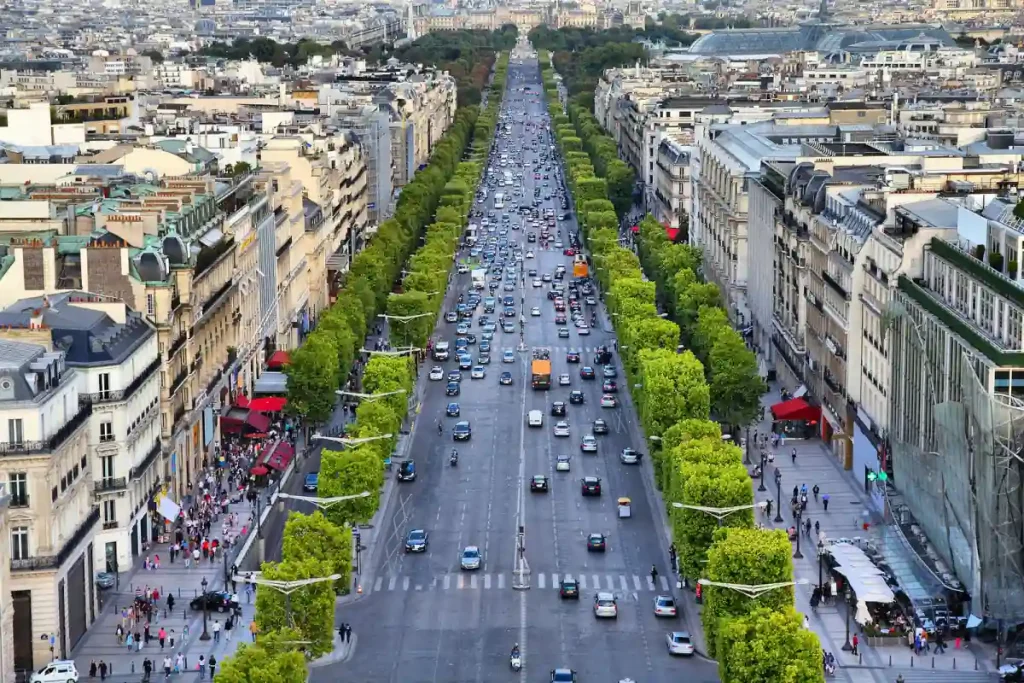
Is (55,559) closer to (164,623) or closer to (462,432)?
(164,623)

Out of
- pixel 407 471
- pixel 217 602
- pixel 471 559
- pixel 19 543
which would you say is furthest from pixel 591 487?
pixel 19 543

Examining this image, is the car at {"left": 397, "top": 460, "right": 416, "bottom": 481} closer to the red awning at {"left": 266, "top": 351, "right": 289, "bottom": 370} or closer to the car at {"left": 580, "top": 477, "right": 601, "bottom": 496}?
the car at {"left": 580, "top": 477, "right": 601, "bottom": 496}

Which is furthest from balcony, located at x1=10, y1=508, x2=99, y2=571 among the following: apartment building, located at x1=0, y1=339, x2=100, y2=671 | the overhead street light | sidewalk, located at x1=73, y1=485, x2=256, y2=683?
the overhead street light

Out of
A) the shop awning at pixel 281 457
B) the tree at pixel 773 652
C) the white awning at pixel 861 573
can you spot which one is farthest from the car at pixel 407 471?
the tree at pixel 773 652

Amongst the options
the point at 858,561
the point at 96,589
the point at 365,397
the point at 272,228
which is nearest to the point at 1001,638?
the point at 858,561

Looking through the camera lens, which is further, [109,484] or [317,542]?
[109,484]
